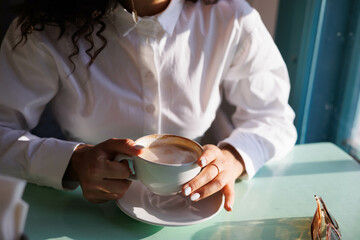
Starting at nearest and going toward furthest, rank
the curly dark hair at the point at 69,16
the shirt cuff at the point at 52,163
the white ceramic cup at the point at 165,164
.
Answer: the white ceramic cup at the point at 165,164 < the shirt cuff at the point at 52,163 < the curly dark hair at the point at 69,16

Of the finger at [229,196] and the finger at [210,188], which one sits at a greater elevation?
the finger at [210,188]

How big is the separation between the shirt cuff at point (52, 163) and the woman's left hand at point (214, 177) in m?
0.29

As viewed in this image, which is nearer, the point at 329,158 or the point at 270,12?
the point at 329,158

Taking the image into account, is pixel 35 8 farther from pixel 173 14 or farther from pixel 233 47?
pixel 233 47

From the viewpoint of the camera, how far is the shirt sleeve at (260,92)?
988mm

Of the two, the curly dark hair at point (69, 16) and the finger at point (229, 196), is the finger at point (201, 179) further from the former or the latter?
the curly dark hair at point (69, 16)

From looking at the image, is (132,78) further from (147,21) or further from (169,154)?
(169,154)

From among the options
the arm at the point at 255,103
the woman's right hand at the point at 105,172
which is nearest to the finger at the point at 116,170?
the woman's right hand at the point at 105,172

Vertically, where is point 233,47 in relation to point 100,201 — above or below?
above

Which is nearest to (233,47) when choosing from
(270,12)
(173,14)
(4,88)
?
(173,14)

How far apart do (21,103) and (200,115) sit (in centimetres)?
47

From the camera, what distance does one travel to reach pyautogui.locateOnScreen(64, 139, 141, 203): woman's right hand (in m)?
0.72

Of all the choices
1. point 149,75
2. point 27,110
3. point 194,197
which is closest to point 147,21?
point 149,75

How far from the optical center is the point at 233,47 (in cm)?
104
